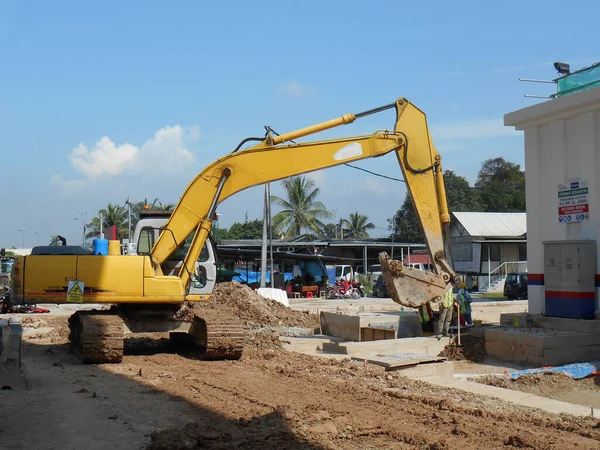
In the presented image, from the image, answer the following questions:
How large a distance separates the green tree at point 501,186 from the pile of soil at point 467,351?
178 feet

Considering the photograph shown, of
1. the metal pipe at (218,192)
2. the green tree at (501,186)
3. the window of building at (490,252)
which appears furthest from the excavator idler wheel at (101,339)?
the green tree at (501,186)

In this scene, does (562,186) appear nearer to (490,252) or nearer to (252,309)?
(252,309)

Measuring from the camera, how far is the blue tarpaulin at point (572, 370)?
11.9 meters

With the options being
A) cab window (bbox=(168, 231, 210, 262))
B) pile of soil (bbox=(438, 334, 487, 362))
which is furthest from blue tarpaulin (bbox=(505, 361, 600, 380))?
cab window (bbox=(168, 231, 210, 262))

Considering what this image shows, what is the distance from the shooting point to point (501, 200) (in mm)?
67000

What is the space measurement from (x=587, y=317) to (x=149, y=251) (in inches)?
345

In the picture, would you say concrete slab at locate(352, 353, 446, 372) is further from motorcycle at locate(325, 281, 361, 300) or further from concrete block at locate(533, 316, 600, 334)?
motorcycle at locate(325, 281, 361, 300)

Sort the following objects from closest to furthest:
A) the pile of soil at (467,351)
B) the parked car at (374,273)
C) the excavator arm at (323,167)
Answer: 1. the excavator arm at (323,167)
2. the pile of soil at (467,351)
3. the parked car at (374,273)

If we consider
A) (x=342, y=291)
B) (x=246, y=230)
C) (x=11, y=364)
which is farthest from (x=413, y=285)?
(x=246, y=230)

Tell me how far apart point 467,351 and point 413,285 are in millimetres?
2495

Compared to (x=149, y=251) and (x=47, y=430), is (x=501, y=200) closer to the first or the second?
(x=149, y=251)

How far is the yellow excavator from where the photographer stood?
469 inches

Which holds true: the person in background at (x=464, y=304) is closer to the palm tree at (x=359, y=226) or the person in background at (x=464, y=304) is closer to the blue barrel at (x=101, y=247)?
the blue barrel at (x=101, y=247)

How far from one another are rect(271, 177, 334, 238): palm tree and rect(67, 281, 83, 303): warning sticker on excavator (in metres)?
44.5
